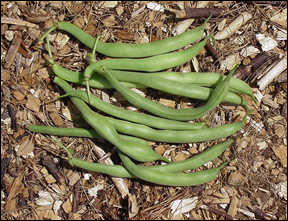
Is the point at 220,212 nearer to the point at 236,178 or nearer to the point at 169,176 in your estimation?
the point at 236,178

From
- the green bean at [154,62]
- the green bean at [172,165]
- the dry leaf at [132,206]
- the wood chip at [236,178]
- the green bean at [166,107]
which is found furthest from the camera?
the wood chip at [236,178]

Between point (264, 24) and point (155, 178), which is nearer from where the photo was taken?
point (155, 178)

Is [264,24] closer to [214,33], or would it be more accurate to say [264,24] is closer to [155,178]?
[214,33]

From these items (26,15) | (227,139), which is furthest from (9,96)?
(227,139)

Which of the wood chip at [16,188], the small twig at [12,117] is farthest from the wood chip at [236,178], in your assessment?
the small twig at [12,117]

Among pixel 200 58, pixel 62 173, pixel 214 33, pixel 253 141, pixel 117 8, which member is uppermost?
pixel 117 8

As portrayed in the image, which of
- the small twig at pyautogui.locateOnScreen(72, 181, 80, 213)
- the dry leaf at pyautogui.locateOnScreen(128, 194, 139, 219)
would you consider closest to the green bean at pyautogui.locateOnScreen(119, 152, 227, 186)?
the dry leaf at pyautogui.locateOnScreen(128, 194, 139, 219)

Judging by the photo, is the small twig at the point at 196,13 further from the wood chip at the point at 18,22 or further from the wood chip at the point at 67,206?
the wood chip at the point at 67,206
